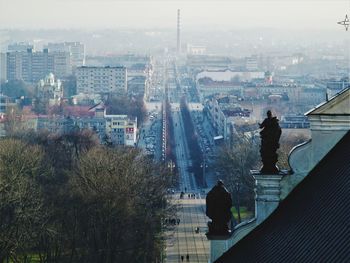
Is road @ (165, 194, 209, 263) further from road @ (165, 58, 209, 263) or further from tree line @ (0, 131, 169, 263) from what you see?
tree line @ (0, 131, 169, 263)

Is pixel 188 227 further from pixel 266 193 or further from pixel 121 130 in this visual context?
pixel 121 130

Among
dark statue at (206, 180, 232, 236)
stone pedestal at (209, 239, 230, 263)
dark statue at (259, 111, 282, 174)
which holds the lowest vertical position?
stone pedestal at (209, 239, 230, 263)

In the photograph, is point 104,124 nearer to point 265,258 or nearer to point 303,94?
point 303,94

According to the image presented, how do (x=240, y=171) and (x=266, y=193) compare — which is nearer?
(x=266, y=193)

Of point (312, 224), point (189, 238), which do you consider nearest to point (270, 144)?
point (312, 224)

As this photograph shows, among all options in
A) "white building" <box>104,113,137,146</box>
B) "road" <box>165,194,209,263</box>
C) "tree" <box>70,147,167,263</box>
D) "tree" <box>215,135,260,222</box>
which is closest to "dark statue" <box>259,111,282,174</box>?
"tree" <box>70,147,167,263</box>

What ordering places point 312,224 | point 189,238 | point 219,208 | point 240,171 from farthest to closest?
point 240,171, point 189,238, point 219,208, point 312,224

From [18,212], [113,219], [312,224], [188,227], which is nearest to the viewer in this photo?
[312,224]
